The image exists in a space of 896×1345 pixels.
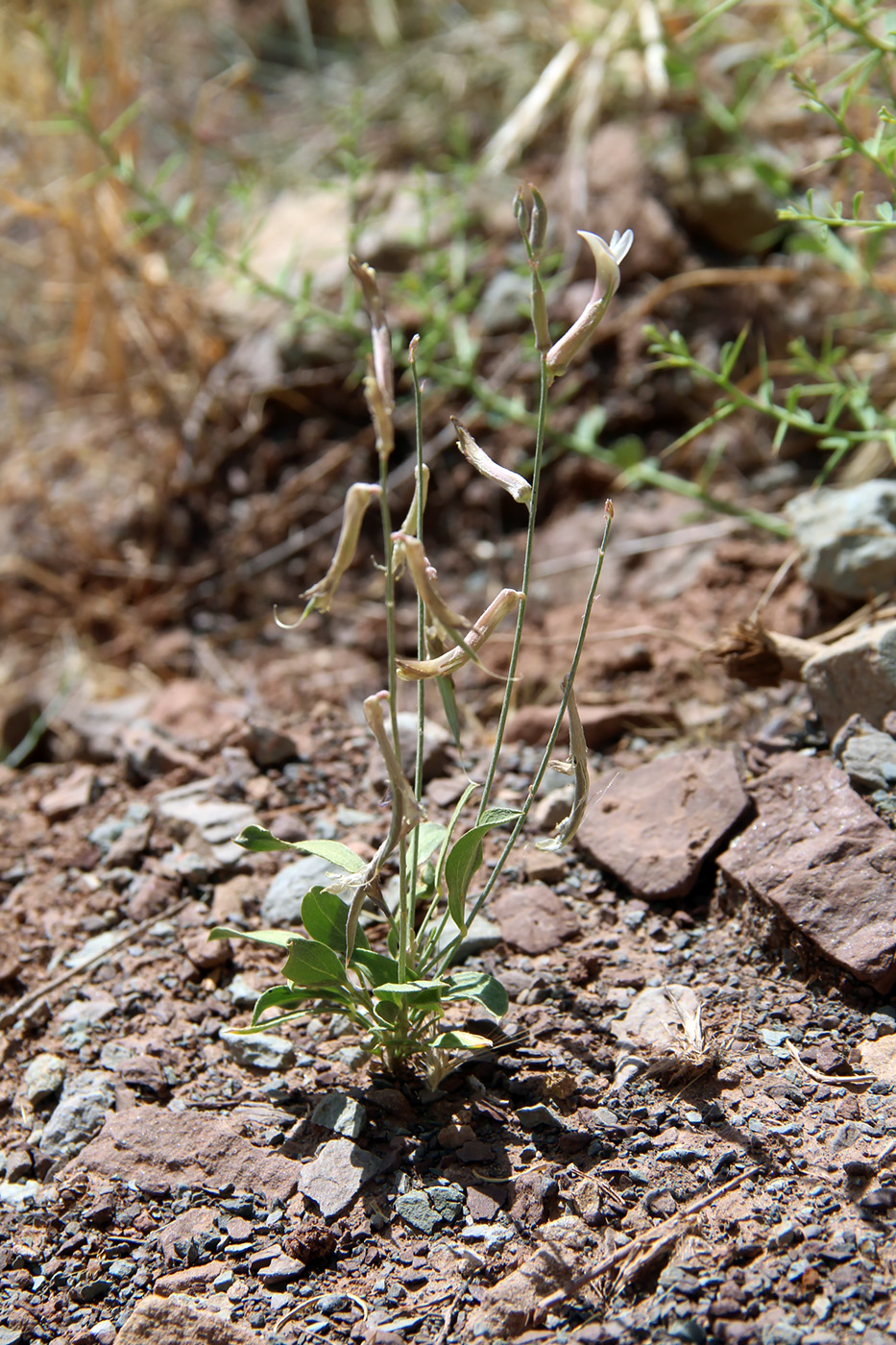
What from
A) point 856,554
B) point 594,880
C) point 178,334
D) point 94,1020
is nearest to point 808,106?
point 856,554

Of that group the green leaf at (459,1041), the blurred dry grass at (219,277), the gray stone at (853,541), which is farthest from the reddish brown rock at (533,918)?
the blurred dry grass at (219,277)

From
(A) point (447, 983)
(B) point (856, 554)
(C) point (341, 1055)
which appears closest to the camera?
(A) point (447, 983)

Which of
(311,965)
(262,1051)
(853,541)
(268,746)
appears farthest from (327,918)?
(853,541)

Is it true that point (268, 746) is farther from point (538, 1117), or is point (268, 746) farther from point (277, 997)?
point (538, 1117)

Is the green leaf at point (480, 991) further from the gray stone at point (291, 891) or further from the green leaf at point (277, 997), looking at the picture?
the gray stone at point (291, 891)

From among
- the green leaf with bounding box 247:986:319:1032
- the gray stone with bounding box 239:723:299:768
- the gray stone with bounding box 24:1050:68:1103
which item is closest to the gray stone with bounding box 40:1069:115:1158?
the gray stone with bounding box 24:1050:68:1103

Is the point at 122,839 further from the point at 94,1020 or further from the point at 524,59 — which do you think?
the point at 524,59
